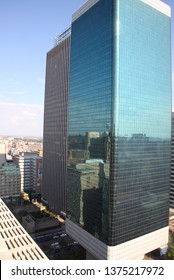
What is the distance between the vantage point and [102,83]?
6438cm

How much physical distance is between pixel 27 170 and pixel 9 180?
16.6 meters

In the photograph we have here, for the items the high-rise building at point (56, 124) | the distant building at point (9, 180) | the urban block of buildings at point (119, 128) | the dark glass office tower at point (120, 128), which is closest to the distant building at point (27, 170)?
the distant building at point (9, 180)

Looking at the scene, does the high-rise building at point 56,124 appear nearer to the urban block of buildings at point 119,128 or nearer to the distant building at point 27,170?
the distant building at point 27,170

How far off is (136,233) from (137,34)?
193 ft

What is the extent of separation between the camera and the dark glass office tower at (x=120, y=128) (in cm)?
6147

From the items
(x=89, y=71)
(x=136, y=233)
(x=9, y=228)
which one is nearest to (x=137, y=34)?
(x=89, y=71)

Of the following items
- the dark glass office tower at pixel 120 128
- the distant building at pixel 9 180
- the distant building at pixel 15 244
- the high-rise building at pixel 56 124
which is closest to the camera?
the distant building at pixel 15 244

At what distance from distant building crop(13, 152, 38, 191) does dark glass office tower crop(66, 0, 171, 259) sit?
8089cm

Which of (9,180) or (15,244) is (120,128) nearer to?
(15,244)

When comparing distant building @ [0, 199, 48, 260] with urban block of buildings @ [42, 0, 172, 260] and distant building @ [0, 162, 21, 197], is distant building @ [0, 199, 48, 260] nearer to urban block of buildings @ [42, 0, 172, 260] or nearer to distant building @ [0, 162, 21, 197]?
urban block of buildings @ [42, 0, 172, 260]

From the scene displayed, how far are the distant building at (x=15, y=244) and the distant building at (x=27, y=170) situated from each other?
94.9 m

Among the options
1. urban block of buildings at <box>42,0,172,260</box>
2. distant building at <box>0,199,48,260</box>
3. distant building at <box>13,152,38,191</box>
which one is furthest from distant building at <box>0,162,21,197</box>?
distant building at <box>0,199,48,260</box>

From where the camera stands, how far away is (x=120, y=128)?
61531 millimetres

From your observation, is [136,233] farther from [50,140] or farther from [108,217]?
[50,140]
